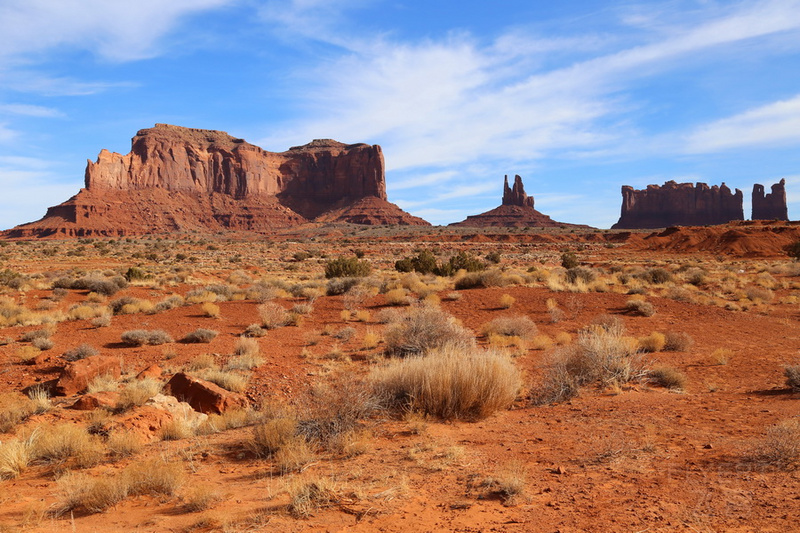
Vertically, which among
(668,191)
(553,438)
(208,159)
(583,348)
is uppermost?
(208,159)

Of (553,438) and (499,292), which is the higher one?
(499,292)

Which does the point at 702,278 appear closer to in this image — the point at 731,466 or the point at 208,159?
the point at 731,466

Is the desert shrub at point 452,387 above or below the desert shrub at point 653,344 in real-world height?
above

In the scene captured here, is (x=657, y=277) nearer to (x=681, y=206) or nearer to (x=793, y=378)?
(x=793, y=378)

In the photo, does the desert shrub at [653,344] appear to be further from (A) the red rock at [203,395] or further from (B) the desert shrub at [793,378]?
(A) the red rock at [203,395]

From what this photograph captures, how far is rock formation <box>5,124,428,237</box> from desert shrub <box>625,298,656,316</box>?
12073 cm

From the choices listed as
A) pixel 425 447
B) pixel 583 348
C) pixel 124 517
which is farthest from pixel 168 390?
pixel 583 348

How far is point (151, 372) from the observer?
9430mm

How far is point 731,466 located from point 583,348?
402 cm

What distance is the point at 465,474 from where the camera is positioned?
4695mm

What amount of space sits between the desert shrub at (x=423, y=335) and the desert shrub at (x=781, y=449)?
5.63m

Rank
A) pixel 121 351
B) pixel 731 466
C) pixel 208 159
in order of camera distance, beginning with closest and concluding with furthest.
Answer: pixel 731 466, pixel 121 351, pixel 208 159

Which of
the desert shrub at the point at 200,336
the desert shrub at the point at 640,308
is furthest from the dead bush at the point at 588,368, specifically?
the desert shrub at the point at 200,336

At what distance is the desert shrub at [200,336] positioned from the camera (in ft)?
40.1
